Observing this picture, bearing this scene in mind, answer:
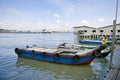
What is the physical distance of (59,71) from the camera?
10422mm

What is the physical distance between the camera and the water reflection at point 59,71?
9213 millimetres

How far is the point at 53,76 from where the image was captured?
30.6ft

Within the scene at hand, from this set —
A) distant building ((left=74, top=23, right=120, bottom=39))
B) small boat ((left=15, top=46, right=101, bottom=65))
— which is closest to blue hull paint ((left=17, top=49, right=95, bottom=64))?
small boat ((left=15, top=46, right=101, bottom=65))

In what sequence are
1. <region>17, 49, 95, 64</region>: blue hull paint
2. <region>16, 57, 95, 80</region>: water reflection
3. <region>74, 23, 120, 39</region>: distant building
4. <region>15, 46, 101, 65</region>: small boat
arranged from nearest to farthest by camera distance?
<region>16, 57, 95, 80</region>: water reflection → <region>15, 46, 101, 65</region>: small boat → <region>17, 49, 95, 64</region>: blue hull paint → <region>74, 23, 120, 39</region>: distant building

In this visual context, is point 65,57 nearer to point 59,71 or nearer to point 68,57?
point 68,57

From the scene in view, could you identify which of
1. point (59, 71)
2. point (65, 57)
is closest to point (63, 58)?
point (65, 57)

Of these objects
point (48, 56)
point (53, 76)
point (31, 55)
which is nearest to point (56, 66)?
point (48, 56)

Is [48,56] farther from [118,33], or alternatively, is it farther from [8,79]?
[118,33]

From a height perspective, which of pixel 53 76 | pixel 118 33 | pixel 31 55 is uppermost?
pixel 118 33

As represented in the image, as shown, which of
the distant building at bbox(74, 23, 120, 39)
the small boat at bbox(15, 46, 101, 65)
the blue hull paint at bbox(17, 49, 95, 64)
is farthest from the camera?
the distant building at bbox(74, 23, 120, 39)

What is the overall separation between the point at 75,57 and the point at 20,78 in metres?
4.65

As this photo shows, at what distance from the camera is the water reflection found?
9213 millimetres

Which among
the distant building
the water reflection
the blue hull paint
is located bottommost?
the water reflection

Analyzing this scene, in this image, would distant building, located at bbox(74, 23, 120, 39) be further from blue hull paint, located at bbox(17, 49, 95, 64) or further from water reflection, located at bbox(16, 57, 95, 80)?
water reflection, located at bbox(16, 57, 95, 80)
